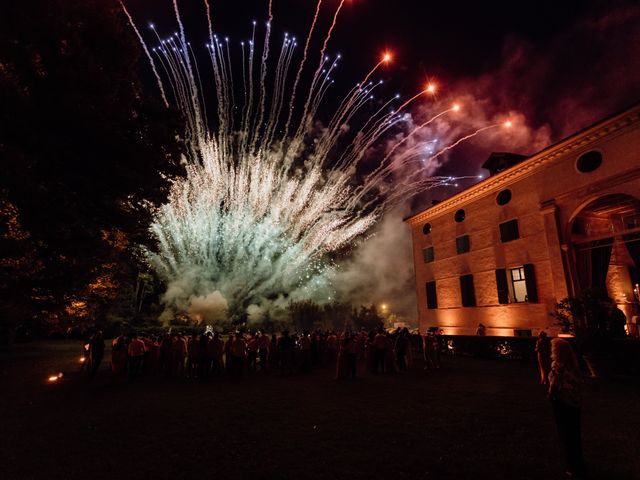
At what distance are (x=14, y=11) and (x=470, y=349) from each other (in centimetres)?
2107

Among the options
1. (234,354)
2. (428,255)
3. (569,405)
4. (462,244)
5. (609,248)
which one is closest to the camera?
(569,405)

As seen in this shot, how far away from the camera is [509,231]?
2098cm

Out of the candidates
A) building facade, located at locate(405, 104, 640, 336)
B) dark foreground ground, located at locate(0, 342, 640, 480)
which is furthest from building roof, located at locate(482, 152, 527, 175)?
dark foreground ground, located at locate(0, 342, 640, 480)

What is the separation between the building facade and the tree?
59.6 feet

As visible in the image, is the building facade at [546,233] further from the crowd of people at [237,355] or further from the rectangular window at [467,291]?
the crowd of people at [237,355]

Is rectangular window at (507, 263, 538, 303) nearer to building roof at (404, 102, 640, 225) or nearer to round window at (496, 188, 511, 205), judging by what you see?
round window at (496, 188, 511, 205)

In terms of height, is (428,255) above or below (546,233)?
above

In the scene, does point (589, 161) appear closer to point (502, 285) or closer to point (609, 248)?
point (609, 248)

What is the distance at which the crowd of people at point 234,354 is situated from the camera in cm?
1311

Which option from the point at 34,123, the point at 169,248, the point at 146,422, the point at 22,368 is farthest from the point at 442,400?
the point at 169,248

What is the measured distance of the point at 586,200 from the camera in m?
17.1

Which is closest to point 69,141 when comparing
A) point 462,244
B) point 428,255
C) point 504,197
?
point 504,197

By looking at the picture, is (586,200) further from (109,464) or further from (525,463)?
(109,464)

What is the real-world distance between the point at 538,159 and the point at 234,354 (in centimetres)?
1799
